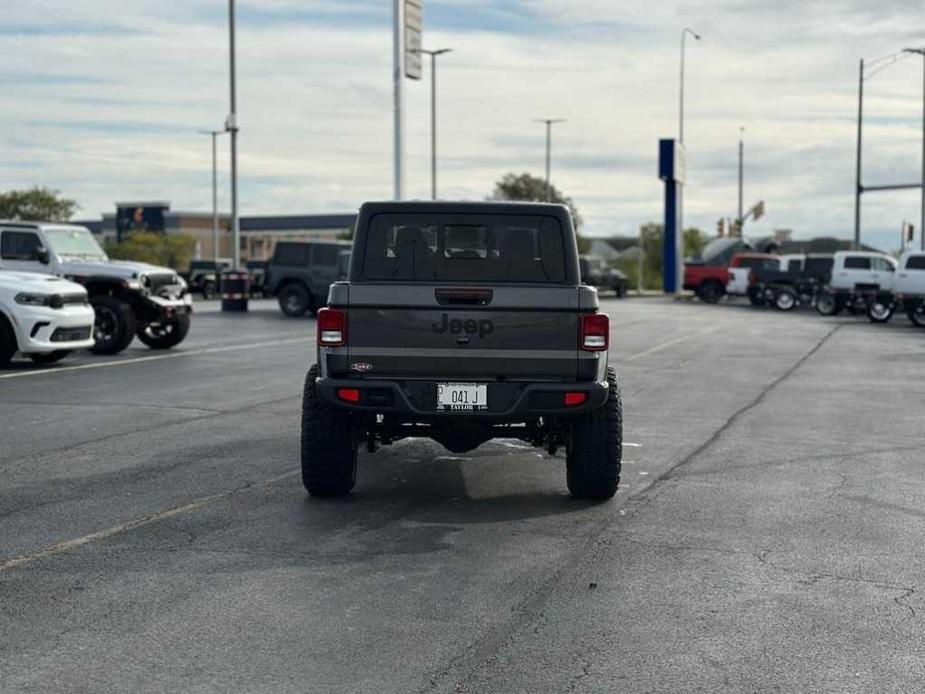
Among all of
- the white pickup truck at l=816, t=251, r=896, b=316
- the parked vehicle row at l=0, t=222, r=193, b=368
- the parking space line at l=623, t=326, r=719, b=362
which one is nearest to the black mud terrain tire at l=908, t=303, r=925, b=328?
the white pickup truck at l=816, t=251, r=896, b=316

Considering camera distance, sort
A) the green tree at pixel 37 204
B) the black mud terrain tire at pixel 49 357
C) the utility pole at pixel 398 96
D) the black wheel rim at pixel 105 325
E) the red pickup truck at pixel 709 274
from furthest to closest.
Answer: the green tree at pixel 37 204
the red pickup truck at pixel 709 274
the utility pole at pixel 398 96
the black wheel rim at pixel 105 325
the black mud terrain tire at pixel 49 357

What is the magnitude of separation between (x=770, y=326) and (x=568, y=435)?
1081 inches

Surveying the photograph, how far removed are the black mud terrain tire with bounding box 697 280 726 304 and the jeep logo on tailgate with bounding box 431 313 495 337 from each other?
48.7m

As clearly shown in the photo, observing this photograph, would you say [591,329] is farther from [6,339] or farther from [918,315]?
[918,315]

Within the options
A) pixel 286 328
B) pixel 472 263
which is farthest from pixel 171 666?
pixel 286 328

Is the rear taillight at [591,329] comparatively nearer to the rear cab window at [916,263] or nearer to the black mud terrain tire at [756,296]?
the rear cab window at [916,263]

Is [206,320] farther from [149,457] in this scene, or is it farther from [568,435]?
[568,435]

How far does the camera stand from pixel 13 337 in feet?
58.9

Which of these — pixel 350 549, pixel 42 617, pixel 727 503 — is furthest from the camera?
pixel 727 503

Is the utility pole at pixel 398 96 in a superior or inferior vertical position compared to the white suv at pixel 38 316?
superior

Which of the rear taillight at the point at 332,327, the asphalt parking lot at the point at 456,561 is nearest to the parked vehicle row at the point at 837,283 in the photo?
the asphalt parking lot at the point at 456,561

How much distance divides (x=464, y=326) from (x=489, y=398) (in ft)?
1.55

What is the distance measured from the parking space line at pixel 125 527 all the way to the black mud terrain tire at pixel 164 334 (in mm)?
13467

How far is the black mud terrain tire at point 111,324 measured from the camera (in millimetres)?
20750
